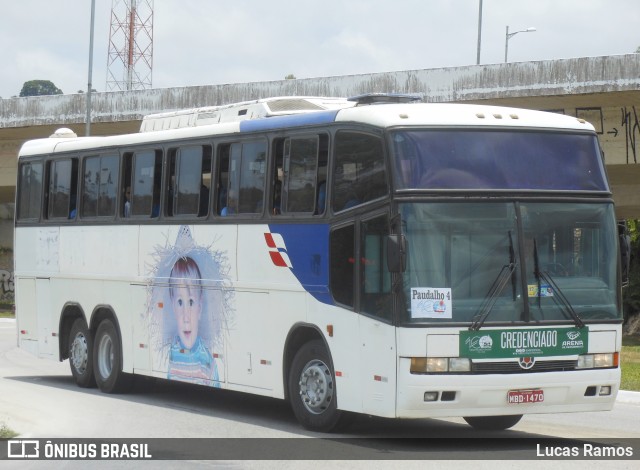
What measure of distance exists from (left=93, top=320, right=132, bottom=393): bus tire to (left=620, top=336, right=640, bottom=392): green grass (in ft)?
24.1

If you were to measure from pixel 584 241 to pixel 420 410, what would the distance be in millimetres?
2380

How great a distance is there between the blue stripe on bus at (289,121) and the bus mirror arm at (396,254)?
219cm

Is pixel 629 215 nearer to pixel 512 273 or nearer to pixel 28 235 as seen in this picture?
pixel 28 235

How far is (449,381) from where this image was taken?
40.2 feet

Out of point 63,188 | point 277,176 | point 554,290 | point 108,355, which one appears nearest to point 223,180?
point 277,176

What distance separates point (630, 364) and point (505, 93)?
8504mm

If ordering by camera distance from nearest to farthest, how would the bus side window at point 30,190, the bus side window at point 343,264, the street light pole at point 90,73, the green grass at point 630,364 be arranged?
the bus side window at point 343,264 → the green grass at point 630,364 → the bus side window at point 30,190 → the street light pole at point 90,73

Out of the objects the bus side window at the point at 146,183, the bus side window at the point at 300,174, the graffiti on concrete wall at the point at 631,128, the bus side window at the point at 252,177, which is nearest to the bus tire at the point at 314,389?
the bus side window at the point at 300,174

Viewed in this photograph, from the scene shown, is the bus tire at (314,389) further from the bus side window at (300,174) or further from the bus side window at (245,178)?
the bus side window at (245,178)

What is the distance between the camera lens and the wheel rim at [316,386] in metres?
13.8

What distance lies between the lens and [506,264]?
12617mm

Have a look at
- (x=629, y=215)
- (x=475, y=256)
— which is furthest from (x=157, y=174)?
(x=629, y=215)

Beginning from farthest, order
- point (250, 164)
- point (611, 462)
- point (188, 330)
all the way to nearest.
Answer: point (188, 330), point (250, 164), point (611, 462)

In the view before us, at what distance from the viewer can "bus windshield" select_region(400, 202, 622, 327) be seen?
12.4 m
